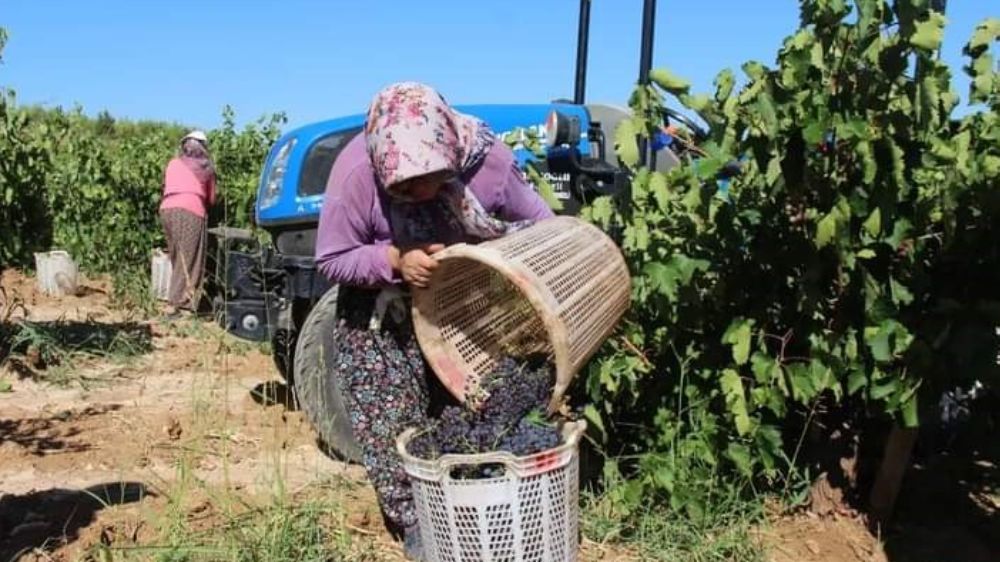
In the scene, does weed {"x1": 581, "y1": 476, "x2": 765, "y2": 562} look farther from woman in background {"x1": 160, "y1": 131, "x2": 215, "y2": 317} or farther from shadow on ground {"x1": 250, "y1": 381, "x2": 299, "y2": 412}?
woman in background {"x1": 160, "y1": 131, "x2": 215, "y2": 317}

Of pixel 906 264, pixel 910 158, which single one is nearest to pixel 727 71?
pixel 910 158

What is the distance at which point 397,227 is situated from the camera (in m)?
3.02

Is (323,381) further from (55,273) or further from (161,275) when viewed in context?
(55,273)

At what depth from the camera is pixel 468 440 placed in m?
2.98

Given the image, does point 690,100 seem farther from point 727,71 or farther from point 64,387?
point 64,387

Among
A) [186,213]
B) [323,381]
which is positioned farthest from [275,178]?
[186,213]

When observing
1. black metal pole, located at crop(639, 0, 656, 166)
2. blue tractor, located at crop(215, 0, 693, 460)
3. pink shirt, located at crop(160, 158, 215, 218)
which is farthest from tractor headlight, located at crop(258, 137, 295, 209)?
pink shirt, located at crop(160, 158, 215, 218)

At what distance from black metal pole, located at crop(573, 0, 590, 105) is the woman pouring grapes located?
2.58 m

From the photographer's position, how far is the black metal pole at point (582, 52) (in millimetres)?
5645

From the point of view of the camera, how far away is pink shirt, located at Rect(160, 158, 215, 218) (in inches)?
351

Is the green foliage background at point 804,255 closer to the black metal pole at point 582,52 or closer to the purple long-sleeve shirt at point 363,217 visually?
the purple long-sleeve shirt at point 363,217

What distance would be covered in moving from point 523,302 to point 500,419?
49cm

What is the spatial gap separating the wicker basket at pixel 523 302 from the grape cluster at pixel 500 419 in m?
A: 0.07

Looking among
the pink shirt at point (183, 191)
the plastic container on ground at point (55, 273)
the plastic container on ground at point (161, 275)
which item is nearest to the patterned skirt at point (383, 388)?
the pink shirt at point (183, 191)
